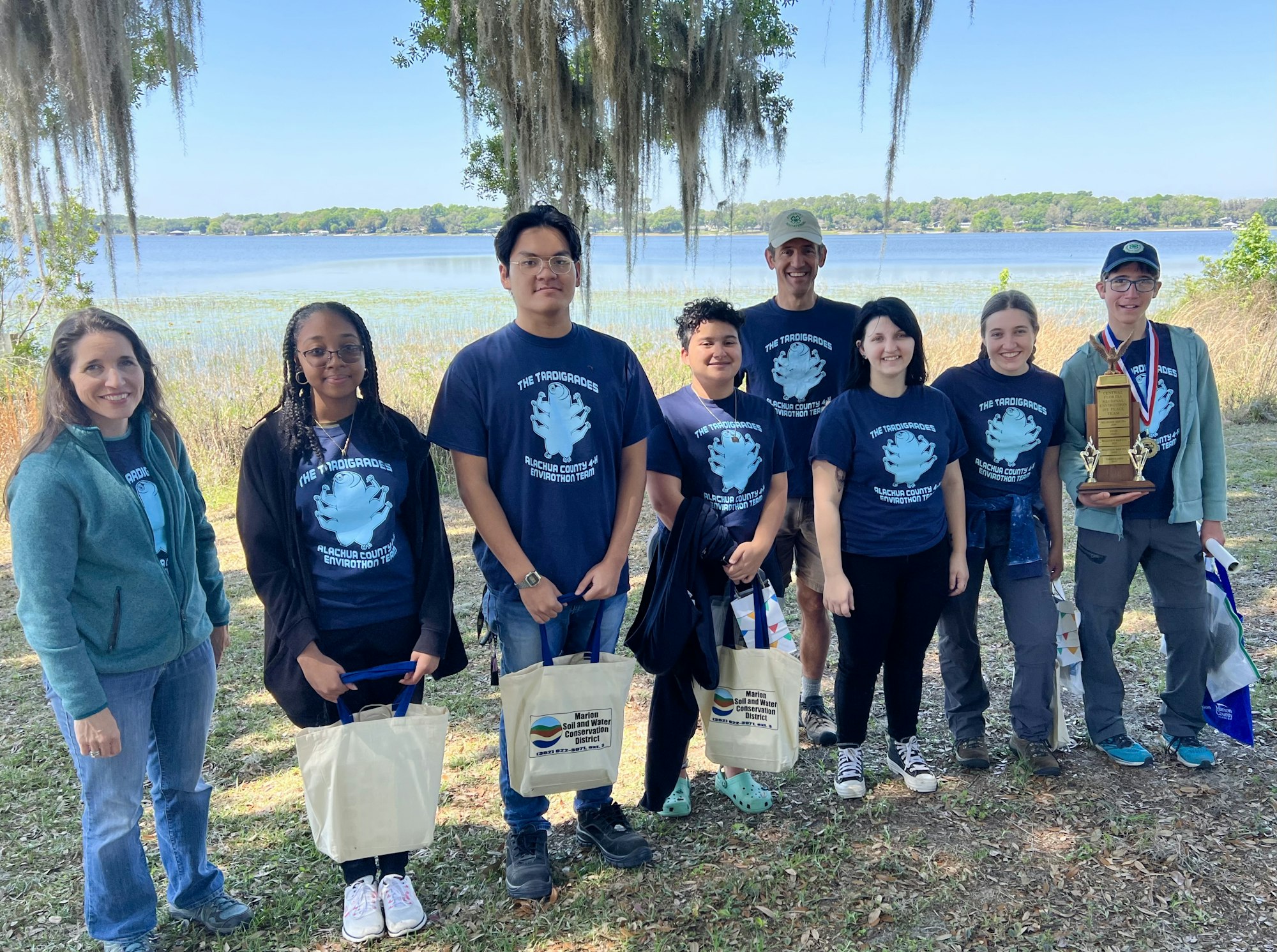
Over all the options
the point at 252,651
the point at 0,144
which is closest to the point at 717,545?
the point at 252,651

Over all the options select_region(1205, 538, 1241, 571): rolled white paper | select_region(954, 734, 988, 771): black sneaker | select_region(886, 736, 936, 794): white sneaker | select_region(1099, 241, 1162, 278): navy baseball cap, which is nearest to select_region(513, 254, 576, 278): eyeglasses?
select_region(1099, 241, 1162, 278): navy baseball cap

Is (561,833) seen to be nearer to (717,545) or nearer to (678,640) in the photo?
(678,640)

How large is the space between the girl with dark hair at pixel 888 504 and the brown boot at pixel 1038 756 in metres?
0.44

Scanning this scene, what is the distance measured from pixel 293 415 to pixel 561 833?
5.72 ft

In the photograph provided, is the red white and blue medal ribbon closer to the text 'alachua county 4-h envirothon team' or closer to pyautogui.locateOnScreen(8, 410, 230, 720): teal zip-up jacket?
the text 'alachua county 4-h envirothon team'

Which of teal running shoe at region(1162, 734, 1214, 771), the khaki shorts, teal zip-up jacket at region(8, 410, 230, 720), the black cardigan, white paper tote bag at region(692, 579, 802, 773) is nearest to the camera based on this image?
teal zip-up jacket at region(8, 410, 230, 720)

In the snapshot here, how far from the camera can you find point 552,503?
272 centimetres

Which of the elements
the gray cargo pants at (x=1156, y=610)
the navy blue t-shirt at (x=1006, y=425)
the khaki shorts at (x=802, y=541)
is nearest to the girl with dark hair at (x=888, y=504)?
the navy blue t-shirt at (x=1006, y=425)

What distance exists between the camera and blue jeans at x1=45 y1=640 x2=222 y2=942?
7.53 ft

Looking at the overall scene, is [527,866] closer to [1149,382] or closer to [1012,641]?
[1012,641]

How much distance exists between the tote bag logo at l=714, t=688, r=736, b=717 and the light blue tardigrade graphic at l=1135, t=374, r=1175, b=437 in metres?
1.91

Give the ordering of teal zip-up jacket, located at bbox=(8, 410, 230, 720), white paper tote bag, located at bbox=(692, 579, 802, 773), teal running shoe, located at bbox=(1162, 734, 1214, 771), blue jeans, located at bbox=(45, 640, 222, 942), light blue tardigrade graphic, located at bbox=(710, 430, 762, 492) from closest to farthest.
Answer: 1. teal zip-up jacket, located at bbox=(8, 410, 230, 720)
2. blue jeans, located at bbox=(45, 640, 222, 942)
3. white paper tote bag, located at bbox=(692, 579, 802, 773)
4. light blue tardigrade graphic, located at bbox=(710, 430, 762, 492)
5. teal running shoe, located at bbox=(1162, 734, 1214, 771)

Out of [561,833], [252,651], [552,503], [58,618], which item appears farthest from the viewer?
[252,651]

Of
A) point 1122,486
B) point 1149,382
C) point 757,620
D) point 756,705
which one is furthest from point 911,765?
point 1149,382
